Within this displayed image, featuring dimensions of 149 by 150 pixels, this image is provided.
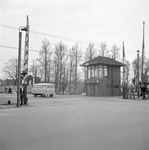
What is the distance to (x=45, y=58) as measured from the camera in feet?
173

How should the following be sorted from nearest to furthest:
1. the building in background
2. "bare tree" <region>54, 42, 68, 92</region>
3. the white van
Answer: the white van → the building in background → "bare tree" <region>54, 42, 68, 92</region>

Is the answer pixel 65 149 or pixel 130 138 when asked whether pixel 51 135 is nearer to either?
pixel 65 149

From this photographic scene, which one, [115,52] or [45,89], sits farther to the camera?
[115,52]

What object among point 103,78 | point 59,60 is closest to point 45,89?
point 103,78

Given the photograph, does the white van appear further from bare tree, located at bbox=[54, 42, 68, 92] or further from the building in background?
bare tree, located at bbox=[54, 42, 68, 92]

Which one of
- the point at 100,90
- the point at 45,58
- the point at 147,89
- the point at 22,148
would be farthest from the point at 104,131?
the point at 45,58

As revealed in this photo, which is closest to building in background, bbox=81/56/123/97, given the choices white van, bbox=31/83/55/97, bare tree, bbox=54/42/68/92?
white van, bbox=31/83/55/97

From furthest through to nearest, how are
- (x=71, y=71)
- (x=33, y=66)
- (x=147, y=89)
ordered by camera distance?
(x=33, y=66), (x=71, y=71), (x=147, y=89)

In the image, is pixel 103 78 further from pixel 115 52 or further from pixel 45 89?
pixel 115 52

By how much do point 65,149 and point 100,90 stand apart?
31.0 meters

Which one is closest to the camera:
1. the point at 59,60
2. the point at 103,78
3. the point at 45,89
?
the point at 45,89

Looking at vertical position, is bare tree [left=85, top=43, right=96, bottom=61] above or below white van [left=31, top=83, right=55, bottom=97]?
above

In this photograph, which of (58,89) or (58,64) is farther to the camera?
(58,89)

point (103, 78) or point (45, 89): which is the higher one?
point (103, 78)
